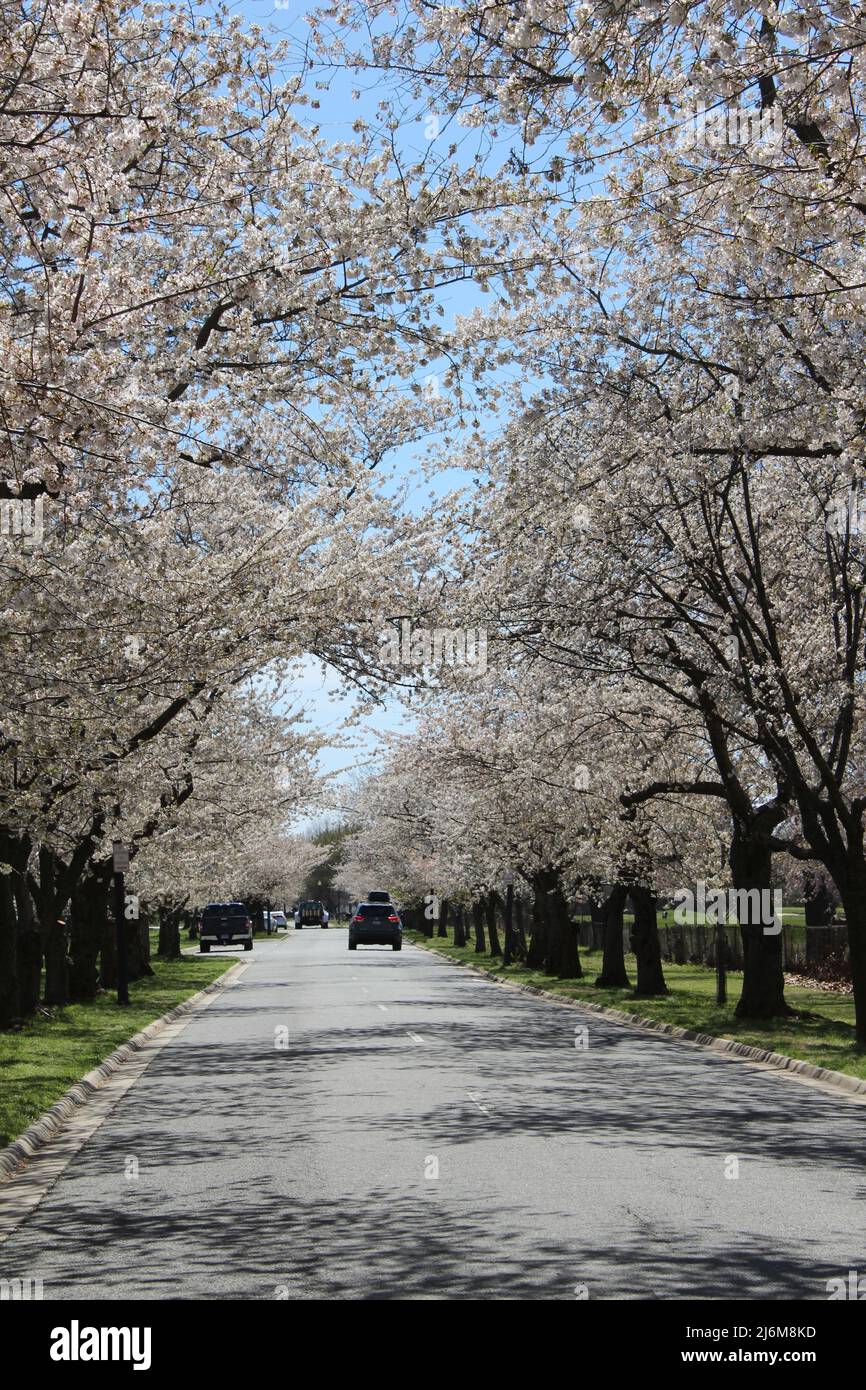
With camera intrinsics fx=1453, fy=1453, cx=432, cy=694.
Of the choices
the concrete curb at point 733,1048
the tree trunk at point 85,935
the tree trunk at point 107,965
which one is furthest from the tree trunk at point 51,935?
the concrete curb at point 733,1048

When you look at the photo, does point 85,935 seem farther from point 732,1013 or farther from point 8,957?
point 732,1013

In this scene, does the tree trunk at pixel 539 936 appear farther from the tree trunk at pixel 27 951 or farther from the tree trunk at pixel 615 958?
the tree trunk at pixel 27 951

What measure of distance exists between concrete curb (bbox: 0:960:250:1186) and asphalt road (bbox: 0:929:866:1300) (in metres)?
0.47

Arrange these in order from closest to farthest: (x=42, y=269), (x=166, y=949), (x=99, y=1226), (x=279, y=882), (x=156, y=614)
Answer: (x=99, y=1226)
(x=42, y=269)
(x=156, y=614)
(x=166, y=949)
(x=279, y=882)

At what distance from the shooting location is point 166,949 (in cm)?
5866

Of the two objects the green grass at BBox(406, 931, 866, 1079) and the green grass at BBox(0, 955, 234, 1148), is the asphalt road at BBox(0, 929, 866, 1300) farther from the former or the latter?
the green grass at BBox(406, 931, 866, 1079)

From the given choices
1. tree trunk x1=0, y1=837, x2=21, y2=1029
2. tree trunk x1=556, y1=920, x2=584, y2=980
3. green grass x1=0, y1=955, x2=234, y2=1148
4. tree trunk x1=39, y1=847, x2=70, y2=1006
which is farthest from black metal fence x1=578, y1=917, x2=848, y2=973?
tree trunk x1=0, y1=837, x2=21, y2=1029

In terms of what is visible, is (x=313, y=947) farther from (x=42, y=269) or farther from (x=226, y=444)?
(x=42, y=269)

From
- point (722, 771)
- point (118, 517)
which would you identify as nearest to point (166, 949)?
point (722, 771)

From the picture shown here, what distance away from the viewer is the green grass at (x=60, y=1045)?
1392 centimetres

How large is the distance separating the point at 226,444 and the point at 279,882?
86256 millimetres

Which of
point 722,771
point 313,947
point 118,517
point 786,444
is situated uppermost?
point 786,444

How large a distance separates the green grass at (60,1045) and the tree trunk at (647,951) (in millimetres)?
9555

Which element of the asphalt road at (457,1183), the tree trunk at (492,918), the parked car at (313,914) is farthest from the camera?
the parked car at (313,914)
